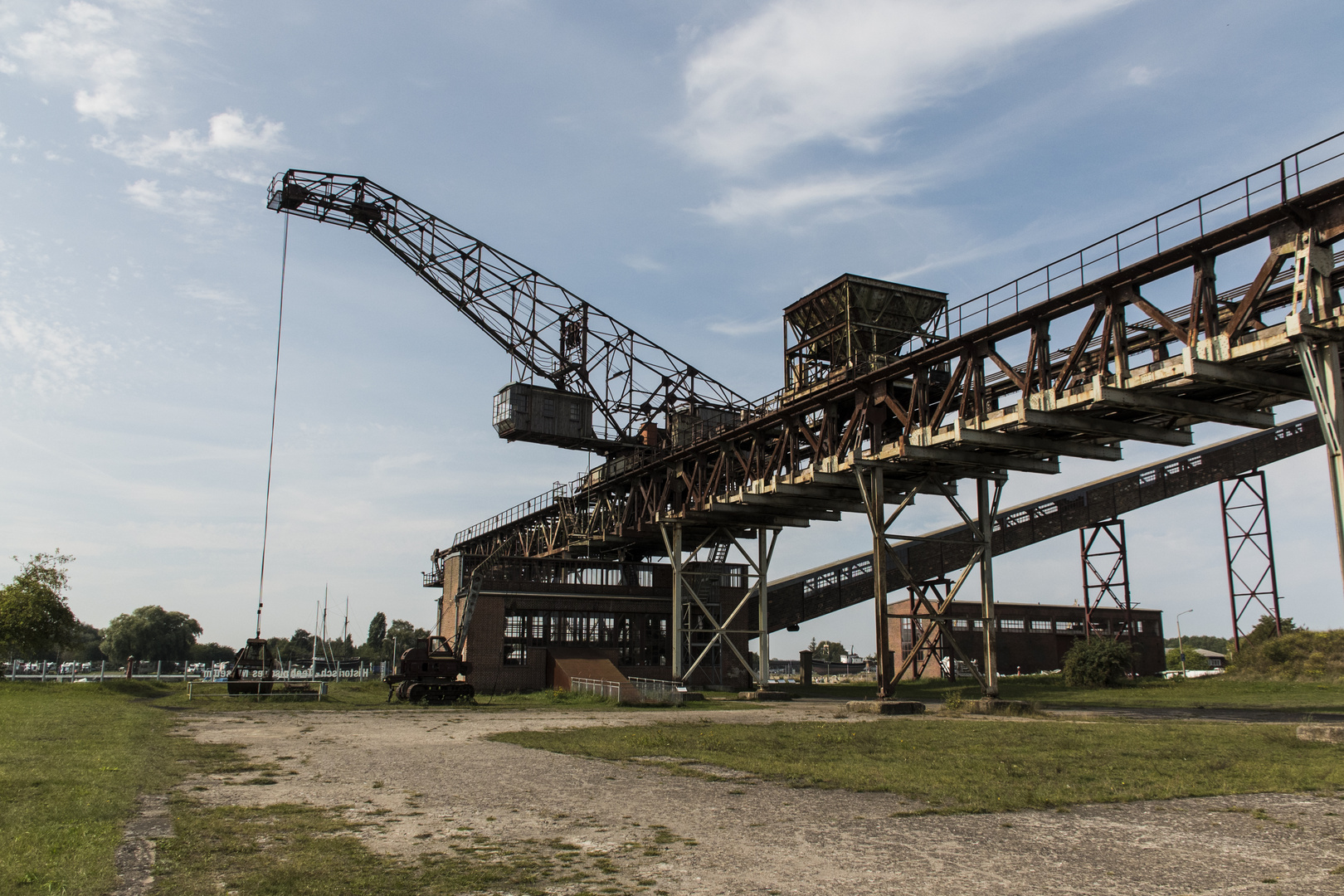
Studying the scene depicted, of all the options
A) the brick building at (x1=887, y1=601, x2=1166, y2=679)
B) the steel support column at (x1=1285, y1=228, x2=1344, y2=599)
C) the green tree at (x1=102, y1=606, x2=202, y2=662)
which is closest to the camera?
the steel support column at (x1=1285, y1=228, x2=1344, y2=599)

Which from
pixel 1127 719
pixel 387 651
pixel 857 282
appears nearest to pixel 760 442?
pixel 857 282

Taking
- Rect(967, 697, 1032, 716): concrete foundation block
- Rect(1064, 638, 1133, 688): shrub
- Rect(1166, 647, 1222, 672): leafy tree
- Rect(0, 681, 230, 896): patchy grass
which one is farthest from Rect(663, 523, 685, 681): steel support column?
Rect(1166, 647, 1222, 672): leafy tree

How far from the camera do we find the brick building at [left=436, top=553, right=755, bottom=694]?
40.9 meters

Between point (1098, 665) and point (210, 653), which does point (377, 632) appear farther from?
point (1098, 665)

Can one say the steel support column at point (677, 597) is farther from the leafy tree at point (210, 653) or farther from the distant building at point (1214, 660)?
the leafy tree at point (210, 653)

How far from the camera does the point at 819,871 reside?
707 cm

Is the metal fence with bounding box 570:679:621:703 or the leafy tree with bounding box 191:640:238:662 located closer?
the metal fence with bounding box 570:679:621:703

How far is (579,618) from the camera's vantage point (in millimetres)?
43656

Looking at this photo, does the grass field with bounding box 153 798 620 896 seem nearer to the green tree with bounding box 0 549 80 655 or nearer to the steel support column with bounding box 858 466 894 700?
the steel support column with bounding box 858 466 894 700

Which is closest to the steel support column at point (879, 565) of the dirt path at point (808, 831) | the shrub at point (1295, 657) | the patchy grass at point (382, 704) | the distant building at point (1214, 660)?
the patchy grass at point (382, 704)

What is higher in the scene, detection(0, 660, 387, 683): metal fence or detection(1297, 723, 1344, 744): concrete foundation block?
detection(1297, 723, 1344, 744): concrete foundation block

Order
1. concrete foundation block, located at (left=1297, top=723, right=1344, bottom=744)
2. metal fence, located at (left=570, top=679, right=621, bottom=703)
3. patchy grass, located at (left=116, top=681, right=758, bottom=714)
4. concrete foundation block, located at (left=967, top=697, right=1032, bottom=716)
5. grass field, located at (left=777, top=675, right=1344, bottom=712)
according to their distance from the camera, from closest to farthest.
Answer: concrete foundation block, located at (left=1297, top=723, right=1344, bottom=744), concrete foundation block, located at (left=967, top=697, right=1032, bottom=716), grass field, located at (left=777, top=675, right=1344, bottom=712), patchy grass, located at (left=116, top=681, right=758, bottom=714), metal fence, located at (left=570, top=679, right=621, bottom=703)

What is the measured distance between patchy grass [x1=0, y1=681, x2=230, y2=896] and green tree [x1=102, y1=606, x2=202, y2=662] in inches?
4231

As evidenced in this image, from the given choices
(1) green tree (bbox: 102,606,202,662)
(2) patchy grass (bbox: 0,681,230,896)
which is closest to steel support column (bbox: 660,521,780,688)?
(2) patchy grass (bbox: 0,681,230,896)
